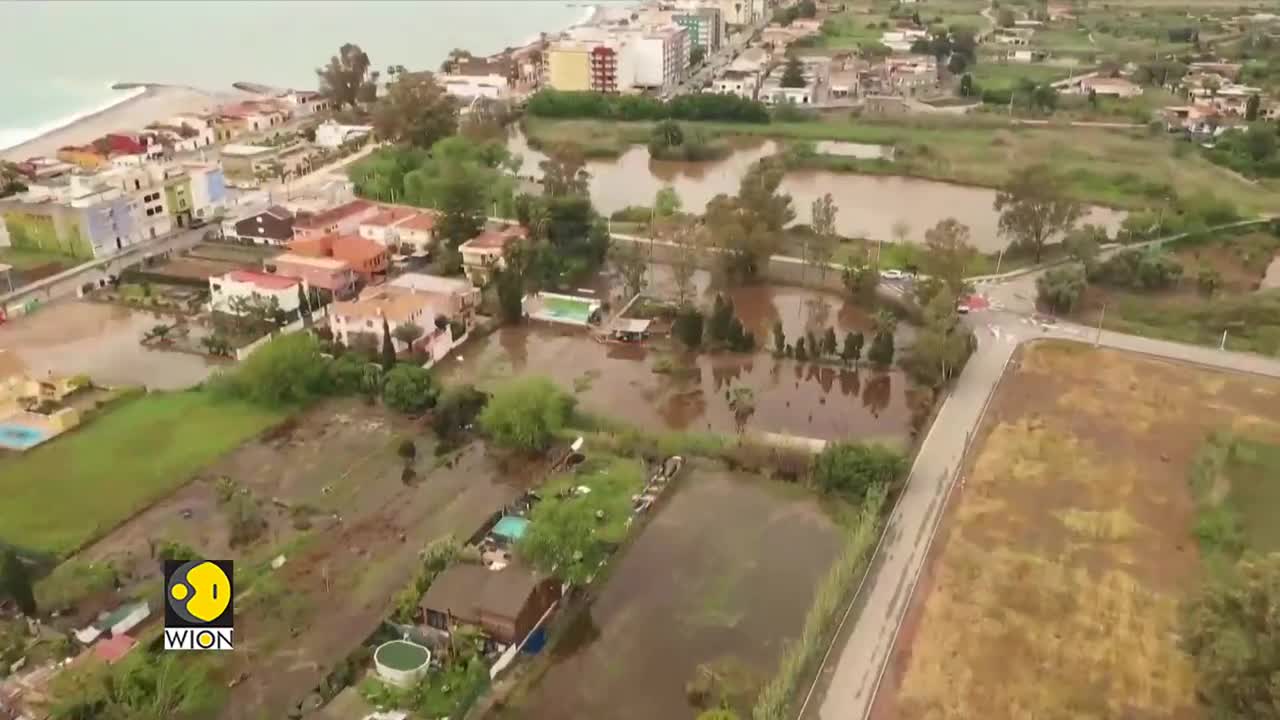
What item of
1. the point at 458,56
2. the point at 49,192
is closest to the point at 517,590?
the point at 49,192

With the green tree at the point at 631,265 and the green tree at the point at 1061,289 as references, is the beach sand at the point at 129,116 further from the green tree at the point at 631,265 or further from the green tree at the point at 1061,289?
the green tree at the point at 1061,289

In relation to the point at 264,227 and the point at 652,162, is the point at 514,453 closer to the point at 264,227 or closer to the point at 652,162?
the point at 264,227

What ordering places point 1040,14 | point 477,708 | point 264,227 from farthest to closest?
point 1040,14, point 264,227, point 477,708

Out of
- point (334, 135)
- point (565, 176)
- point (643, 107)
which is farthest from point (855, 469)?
point (643, 107)

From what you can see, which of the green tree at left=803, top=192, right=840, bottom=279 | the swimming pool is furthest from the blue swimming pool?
the green tree at left=803, top=192, right=840, bottom=279

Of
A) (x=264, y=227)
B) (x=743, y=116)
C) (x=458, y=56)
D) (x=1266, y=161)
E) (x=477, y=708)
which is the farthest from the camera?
(x=458, y=56)

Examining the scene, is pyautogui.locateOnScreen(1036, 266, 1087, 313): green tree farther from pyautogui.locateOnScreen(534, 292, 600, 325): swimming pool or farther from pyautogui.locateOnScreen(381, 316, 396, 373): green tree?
pyautogui.locateOnScreen(381, 316, 396, 373): green tree

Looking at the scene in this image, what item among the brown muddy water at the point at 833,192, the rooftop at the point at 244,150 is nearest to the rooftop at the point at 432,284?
the brown muddy water at the point at 833,192
